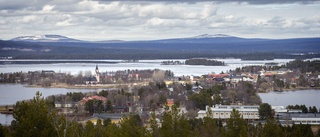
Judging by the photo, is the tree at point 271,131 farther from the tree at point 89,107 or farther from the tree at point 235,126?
the tree at point 89,107

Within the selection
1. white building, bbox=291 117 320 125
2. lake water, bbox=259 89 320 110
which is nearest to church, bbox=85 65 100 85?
lake water, bbox=259 89 320 110

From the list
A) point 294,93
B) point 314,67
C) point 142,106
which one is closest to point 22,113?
point 142,106

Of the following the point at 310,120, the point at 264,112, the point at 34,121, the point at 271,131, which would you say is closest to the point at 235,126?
the point at 271,131

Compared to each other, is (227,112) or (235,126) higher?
(235,126)

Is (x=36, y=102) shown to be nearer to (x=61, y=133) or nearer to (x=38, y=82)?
(x=61, y=133)

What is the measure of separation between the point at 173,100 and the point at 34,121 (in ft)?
33.4

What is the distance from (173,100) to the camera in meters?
16.5

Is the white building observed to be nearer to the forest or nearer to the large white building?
the large white building

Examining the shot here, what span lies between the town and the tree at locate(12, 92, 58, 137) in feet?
1.55

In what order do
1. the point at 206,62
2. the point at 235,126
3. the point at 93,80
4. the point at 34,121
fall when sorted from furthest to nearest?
the point at 206,62
the point at 93,80
the point at 235,126
the point at 34,121

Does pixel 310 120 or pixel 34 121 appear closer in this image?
pixel 34 121

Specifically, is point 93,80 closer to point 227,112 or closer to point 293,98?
point 293,98

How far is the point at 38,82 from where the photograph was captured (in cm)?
2630

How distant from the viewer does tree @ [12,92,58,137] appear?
6.46 m
